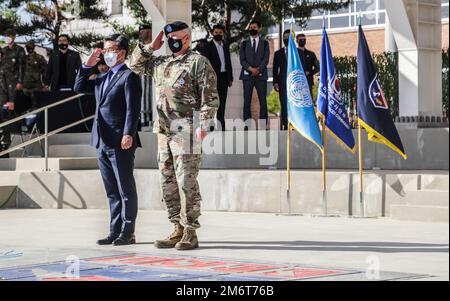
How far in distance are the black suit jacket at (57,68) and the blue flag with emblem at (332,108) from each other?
6910mm

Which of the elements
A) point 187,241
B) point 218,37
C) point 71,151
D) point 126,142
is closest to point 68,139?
point 71,151

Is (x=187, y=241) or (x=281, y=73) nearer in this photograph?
(x=187, y=241)

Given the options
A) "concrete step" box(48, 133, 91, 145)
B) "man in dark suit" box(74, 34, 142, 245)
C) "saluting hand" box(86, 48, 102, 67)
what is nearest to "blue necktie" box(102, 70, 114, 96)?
"man in dark suit" box(74, 34, 142, 245)

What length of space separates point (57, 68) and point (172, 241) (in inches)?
414

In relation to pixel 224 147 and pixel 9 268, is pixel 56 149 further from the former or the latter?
pixel 9 268

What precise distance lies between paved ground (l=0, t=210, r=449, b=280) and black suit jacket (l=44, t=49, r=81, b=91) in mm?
6347

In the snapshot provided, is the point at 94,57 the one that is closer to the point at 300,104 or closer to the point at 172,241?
the point at 172,241

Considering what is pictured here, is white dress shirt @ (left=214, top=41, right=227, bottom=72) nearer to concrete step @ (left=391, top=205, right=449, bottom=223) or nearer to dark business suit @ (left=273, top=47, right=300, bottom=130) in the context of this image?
dark business suit @ (left=273, top=47, right=300, bottom=130)

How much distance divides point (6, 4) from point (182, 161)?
19.3 m

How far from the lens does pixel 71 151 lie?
19172 mm

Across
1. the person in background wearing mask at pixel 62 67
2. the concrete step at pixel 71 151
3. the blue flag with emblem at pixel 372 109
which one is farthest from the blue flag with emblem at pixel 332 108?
the person in background wearing mask at pixel 62 67

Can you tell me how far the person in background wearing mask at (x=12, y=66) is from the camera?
1975cm

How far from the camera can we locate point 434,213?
12.6m

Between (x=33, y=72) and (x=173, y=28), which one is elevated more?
(x=33, y=72)
